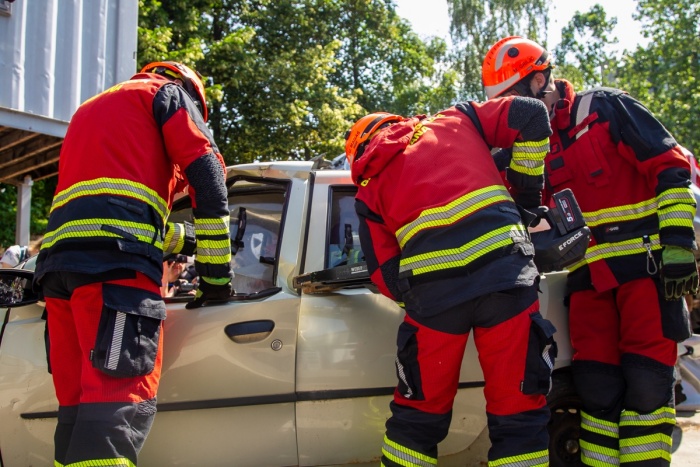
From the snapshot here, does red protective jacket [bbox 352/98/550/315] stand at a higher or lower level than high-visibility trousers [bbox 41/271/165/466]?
higher

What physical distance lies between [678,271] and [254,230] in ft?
6.11

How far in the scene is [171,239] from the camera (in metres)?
2.79

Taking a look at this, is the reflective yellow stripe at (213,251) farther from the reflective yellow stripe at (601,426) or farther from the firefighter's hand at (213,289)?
the reflective yellow stripe at (601,426)

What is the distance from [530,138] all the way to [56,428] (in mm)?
2094

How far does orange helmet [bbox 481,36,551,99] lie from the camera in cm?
300

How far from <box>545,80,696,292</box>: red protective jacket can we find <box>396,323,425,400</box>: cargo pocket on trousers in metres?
0.93

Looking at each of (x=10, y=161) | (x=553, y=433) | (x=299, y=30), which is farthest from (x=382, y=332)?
(x=299, y=30)

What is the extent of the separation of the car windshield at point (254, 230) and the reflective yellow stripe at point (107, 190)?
0.67 metres

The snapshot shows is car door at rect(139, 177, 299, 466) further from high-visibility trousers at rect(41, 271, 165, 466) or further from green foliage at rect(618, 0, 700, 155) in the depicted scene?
green foliage at rect(618, 0, 700, 155)

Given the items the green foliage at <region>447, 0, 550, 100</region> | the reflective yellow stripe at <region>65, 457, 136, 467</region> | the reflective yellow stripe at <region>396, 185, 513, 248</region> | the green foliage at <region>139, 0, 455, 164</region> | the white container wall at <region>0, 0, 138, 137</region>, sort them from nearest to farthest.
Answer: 1. the reflective yellow stripe at <region>65, 457, 136, 467</region>
2. the reflective yellow stripe at <region>396, 185, 513, 248</region>
3. the white container wall at <region>0, 0, 138, 137</region>
4. the green foliage at <region>139, 0, 455, 164</region>
5. the green foliage at <region>447, 0, 550, 100</region>

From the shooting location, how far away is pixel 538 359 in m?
2.28

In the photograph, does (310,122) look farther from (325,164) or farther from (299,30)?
(325,164)

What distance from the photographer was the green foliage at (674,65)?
15588mm

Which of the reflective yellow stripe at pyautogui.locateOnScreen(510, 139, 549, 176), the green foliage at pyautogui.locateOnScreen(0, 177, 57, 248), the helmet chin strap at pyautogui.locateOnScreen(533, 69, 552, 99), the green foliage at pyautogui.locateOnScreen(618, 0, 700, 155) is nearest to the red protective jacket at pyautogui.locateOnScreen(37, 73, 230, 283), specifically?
the reflective yellow stripe at pyautogui.locateOnScreen(510, 139, 549, 176)
